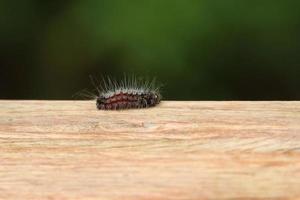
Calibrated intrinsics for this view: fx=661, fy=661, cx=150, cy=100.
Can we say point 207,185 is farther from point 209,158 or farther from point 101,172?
point 101,172

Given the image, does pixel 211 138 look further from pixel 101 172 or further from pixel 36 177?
pixel 36 177

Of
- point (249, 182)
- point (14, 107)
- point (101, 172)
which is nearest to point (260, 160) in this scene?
point (249, 182)

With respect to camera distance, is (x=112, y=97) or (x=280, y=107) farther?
(x=112, y=97)

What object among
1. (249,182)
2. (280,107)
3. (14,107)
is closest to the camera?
(249,182)

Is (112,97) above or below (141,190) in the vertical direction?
above

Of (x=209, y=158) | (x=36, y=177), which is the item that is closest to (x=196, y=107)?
(x=209, y=158)

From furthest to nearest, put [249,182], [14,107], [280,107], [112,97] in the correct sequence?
[112,97], [14,107], [280,107], [249,182]
